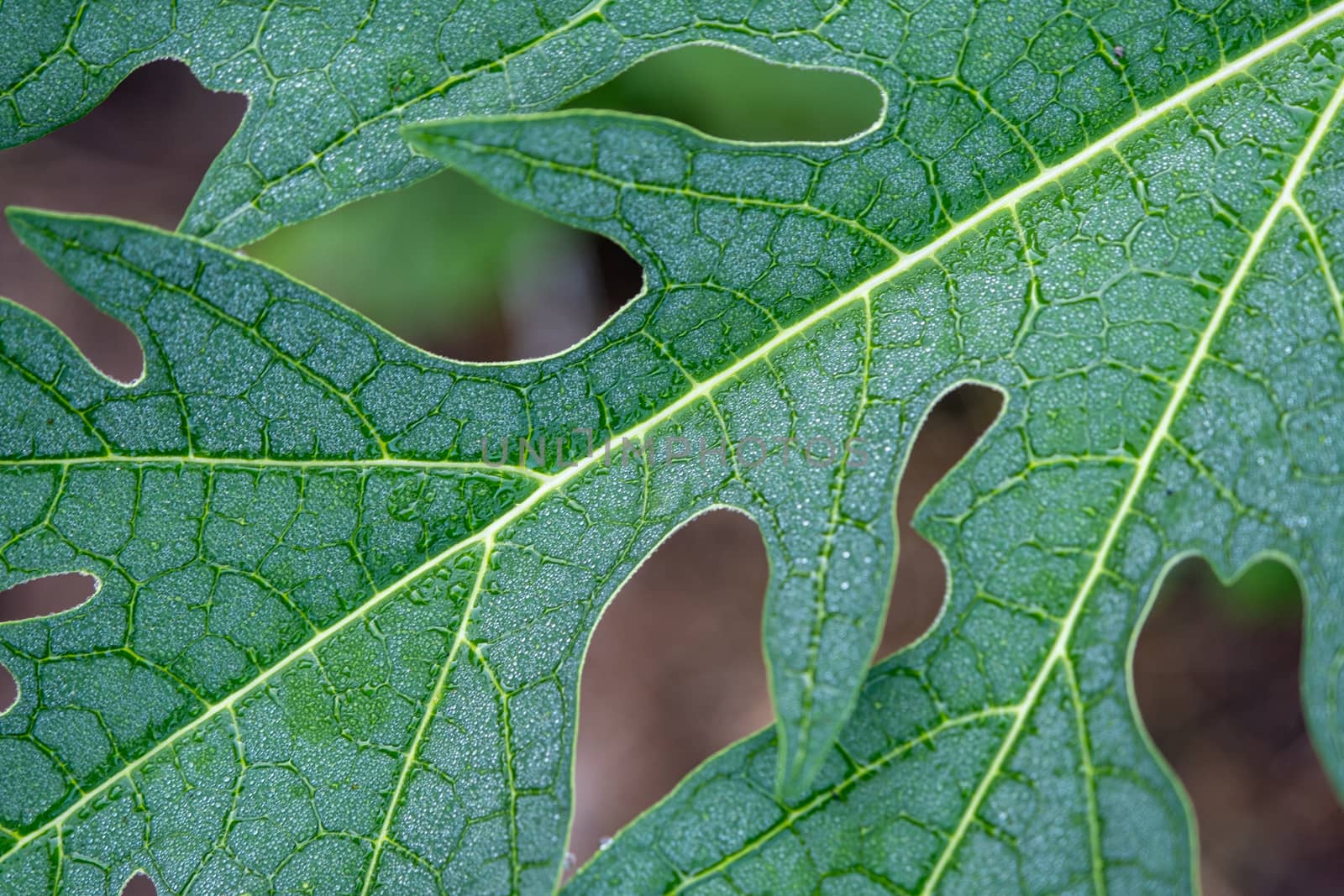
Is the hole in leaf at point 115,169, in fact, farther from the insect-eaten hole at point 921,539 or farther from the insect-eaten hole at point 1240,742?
the insect-eaten hole at point 1240,742

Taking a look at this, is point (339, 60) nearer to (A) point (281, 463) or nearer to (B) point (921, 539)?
(A) point (281, 463)

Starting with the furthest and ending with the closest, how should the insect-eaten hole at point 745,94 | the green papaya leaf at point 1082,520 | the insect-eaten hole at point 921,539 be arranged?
the insect-eaten hole at point 921,539 → the insect-eaten hole at point 745,94 → the green papaya leaf at point 1082,520

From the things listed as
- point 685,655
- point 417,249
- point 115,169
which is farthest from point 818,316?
point 115,169

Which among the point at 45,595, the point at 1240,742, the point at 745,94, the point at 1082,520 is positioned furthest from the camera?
the point at 45,595

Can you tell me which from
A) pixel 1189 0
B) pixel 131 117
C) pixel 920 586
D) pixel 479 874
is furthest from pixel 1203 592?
pixel 131 117

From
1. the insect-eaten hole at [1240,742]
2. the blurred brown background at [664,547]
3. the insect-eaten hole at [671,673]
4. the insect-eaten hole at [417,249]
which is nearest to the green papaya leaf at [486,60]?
the blurred brown background at [664,547]

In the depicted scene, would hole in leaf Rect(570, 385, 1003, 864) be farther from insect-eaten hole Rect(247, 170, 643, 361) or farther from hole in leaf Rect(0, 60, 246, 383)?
hole in leaf Rect(0, 60, 246, 383)

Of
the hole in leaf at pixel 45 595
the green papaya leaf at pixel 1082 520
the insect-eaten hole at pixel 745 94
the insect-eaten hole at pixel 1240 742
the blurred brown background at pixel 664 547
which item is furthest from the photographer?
the hole in leaf at pixel 45 595
